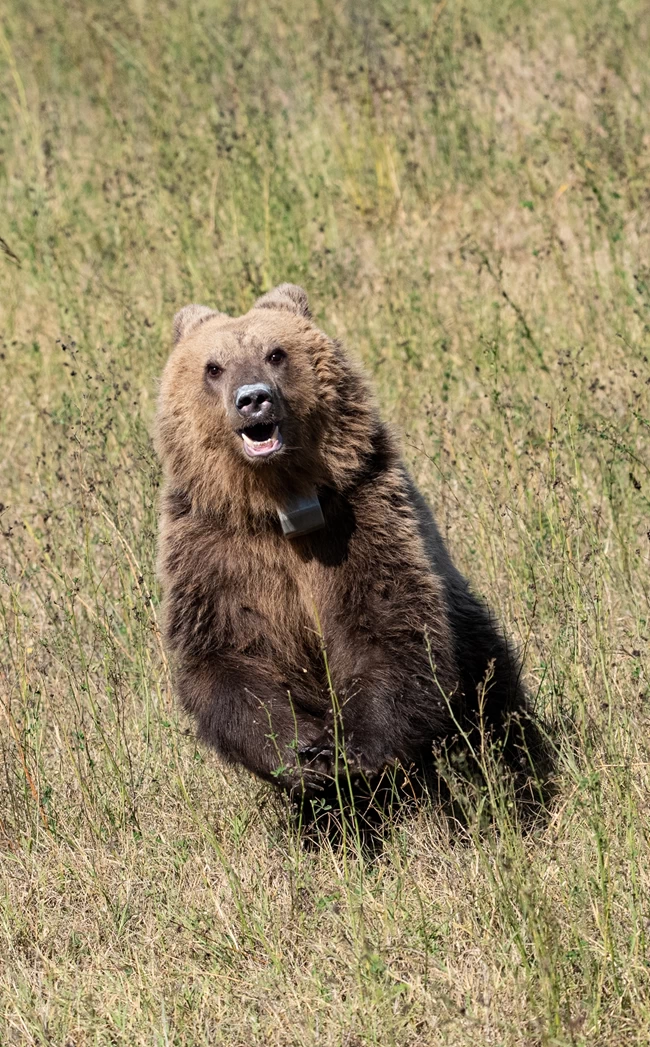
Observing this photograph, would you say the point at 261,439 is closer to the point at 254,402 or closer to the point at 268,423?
the point at 268,423

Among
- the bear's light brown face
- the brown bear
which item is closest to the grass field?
the brown bear

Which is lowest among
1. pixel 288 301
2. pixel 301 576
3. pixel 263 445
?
pixel 301 576

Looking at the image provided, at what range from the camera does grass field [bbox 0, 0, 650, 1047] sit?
3.95 m

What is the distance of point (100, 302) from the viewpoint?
902 centimetres

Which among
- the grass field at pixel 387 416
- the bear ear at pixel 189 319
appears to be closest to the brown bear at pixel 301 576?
the bear ear at pixel 189 319

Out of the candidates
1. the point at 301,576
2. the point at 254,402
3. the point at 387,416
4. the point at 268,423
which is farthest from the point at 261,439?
the point at 387,416

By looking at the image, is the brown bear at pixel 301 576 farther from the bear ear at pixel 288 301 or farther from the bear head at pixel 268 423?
the bear ear at pixel 288 301

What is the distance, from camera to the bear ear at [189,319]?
5.38 metres

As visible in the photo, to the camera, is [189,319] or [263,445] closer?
[263,445]

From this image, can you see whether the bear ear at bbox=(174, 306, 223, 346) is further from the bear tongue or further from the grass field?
the bear tongue

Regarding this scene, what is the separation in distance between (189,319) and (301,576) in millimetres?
1209

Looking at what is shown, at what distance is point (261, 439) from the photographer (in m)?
4.82

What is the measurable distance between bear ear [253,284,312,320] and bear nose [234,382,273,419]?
30.9 inches

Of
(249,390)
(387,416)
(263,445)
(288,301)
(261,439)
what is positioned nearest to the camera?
(249,390)
